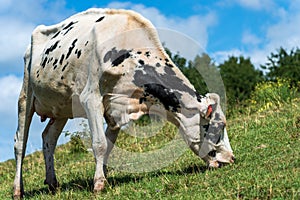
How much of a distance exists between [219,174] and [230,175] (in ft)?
0.92

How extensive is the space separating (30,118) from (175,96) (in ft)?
10.6

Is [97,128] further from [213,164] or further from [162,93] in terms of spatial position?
[213,164]

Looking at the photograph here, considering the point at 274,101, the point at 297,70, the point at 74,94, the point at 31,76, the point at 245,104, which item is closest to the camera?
the point at 74,94

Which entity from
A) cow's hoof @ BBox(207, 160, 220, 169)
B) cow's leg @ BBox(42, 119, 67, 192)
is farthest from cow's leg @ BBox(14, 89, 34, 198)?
cow's hoof @ BBox(207, 160, 220, 169)

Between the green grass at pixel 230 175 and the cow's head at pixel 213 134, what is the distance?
20 centimetres

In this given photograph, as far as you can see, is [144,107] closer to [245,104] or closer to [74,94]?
[74,94]

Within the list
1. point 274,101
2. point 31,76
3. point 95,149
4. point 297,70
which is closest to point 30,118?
point 31,76

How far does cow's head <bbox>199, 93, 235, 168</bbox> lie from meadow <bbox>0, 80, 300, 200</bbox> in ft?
0.66

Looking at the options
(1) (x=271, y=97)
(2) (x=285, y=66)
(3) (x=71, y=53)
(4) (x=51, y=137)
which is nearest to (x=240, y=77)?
(2) (x=285, y=66)

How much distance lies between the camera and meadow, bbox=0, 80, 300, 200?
7.14 meters

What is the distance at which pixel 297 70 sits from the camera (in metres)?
32.2

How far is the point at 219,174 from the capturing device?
828 centimetres

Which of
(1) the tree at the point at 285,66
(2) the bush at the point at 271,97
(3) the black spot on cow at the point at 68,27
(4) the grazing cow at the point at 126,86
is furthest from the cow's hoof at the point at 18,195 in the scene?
(1) the tree at the point at 285,66

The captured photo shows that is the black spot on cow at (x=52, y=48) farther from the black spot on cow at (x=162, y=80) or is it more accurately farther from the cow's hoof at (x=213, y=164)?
the cow's hoof at (x=213, y=164)
